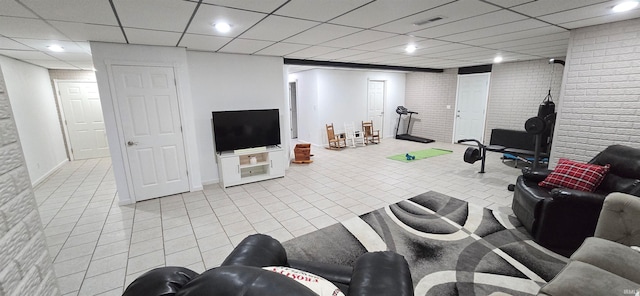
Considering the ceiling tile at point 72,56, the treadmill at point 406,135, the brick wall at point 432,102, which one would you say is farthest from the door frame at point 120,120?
the brick wall at point 432,102

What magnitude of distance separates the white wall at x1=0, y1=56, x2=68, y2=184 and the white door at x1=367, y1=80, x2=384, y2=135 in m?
7.67

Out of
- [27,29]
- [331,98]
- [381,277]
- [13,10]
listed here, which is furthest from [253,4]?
[331,98]

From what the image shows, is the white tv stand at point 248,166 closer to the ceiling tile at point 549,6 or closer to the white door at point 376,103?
the ceiling tile at point 549,6

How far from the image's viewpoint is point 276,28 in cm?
293

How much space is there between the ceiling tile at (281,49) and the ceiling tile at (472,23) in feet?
5.52

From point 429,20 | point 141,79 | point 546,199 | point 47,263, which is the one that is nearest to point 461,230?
point 546,199

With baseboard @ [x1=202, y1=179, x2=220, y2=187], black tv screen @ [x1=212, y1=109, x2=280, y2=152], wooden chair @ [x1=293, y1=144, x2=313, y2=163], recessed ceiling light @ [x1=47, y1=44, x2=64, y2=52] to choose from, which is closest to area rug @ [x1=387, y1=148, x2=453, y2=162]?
wooden chair @ [x1=293, y1=144, x2=313, y2=163]

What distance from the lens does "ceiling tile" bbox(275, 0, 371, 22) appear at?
2169 millimetres

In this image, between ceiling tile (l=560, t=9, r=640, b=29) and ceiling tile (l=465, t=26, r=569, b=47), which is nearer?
ceiling tile (l=560, t=9, r=640, b=29)

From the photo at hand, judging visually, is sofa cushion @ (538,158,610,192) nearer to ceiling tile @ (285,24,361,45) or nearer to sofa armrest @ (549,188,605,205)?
sofa armrest @ (549,188,605,205)

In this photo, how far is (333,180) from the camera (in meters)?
4.82

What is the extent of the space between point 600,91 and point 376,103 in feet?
18.9

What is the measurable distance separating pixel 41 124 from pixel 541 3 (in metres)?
8.05

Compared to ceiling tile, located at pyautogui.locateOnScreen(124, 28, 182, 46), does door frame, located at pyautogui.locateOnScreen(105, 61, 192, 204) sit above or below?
below
